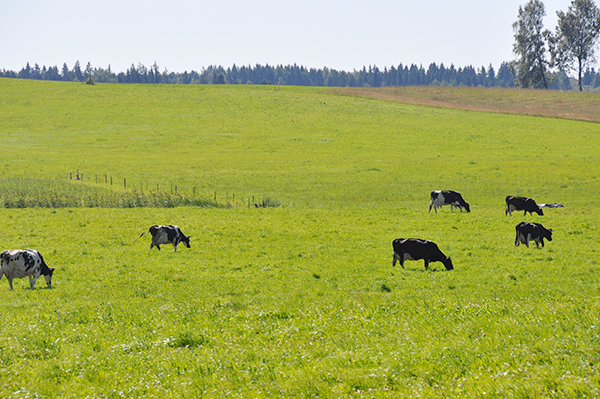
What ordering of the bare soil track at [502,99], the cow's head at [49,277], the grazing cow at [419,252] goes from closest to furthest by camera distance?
1. the cow's head at [49,277]
2. the grazing cow at [419,252]
3. the bare soil track at [502,99]

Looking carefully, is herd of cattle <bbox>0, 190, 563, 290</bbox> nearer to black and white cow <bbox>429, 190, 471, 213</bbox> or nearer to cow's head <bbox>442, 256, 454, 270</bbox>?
cow's head <bbox>442, 256, 454, 270</bbox>

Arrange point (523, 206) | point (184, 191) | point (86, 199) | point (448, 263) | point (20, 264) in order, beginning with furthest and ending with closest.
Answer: point (184, 191) < point (86, 199) < point (523, 206) < point (448, 263) < point (20, 264)

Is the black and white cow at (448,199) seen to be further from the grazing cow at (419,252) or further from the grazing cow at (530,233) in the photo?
the grazing cow at (419,252)

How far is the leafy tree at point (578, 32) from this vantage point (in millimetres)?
115312

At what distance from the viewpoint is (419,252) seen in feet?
60.4

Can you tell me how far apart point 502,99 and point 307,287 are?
98890mm

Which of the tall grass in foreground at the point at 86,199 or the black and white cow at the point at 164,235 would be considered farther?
the tall grass in foreground at the point at 86,199

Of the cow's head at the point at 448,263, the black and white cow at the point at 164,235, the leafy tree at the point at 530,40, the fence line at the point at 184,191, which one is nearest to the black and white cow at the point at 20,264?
the black and white cow at the point at 164,235

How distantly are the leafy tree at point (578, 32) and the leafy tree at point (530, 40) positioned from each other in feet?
11.1

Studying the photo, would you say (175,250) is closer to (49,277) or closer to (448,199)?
(49,277)

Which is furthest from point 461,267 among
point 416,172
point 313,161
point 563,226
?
point 313,161

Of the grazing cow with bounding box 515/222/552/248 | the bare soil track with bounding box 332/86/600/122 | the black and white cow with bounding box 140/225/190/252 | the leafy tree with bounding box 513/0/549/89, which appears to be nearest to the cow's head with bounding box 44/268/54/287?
the black and white cow with bounding box 140/225/190/252

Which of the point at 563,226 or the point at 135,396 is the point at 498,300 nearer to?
the point at 135,396

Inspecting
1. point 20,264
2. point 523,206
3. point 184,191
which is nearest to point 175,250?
point 20,264
